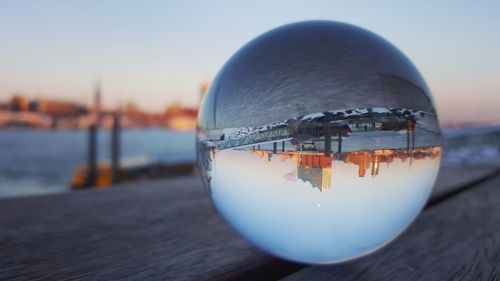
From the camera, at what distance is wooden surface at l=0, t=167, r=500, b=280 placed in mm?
538

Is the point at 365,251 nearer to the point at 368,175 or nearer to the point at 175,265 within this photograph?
the point at 368,175

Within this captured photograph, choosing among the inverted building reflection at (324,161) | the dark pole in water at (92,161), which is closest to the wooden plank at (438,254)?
the inverted building reflection at (324,161)

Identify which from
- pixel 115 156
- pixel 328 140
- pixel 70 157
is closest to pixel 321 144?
pixel 328 140

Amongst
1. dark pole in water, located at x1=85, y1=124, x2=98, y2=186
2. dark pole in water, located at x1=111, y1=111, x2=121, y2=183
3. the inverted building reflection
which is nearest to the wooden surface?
the inverted building reflection

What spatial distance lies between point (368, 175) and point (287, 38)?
258 millimetres

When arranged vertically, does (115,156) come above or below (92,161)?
above

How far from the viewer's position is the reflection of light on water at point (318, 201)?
17.3 inches

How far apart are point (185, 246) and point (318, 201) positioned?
0.35 metres

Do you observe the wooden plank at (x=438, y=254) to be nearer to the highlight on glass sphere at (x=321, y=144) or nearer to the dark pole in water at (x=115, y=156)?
the highlight on glass sphere at (x=321, y=144)

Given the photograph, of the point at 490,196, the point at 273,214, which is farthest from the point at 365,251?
the point at 490,196

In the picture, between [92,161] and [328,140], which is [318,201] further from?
[92,161]

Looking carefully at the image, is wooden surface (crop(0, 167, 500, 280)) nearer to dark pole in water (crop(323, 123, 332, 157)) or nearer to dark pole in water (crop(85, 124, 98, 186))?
dark pole in water (crop(323, 123, 332, 157))

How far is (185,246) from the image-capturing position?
0.66 meters

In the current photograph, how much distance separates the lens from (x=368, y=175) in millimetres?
439
